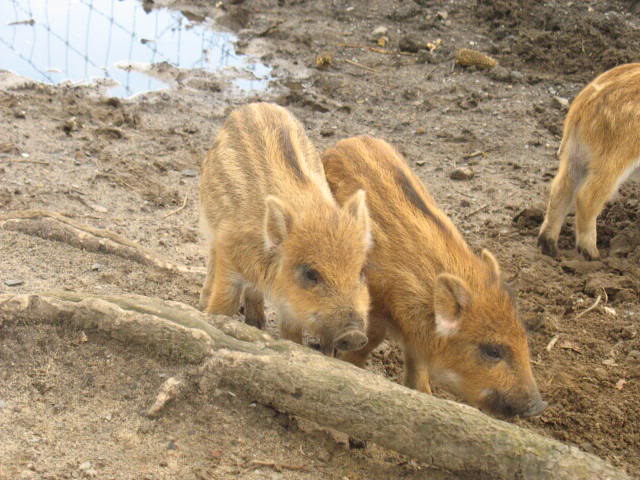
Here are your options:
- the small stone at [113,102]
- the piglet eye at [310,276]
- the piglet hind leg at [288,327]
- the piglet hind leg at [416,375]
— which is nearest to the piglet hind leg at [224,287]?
the piglet hind leg at [288,327]

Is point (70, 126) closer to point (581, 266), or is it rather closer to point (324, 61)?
point (324, 61)

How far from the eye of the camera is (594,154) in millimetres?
5402

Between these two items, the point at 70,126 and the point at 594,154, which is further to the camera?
the point at 70,126

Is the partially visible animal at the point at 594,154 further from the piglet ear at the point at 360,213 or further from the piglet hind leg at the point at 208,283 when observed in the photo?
the piglet hind leg at the point at 208,283

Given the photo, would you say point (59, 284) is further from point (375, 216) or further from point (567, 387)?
point (567, 387)

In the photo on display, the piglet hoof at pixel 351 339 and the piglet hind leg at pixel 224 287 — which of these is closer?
the piglet hoof at pixel 351 339

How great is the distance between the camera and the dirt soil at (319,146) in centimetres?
300

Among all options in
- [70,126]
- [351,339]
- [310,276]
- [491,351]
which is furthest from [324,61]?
[351,339]

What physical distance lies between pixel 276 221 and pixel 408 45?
6.19 meters

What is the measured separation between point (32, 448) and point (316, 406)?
1041 millimetres

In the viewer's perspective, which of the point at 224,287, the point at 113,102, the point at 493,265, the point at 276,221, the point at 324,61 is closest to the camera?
the point at 276,221

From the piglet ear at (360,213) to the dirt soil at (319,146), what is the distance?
30.5 inches

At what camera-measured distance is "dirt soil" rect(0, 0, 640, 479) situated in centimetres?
300

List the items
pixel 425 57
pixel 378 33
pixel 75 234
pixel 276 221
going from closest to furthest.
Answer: pixel 276 221 < pixel 75 234 < pixel 425 57 < pixel 378 33
